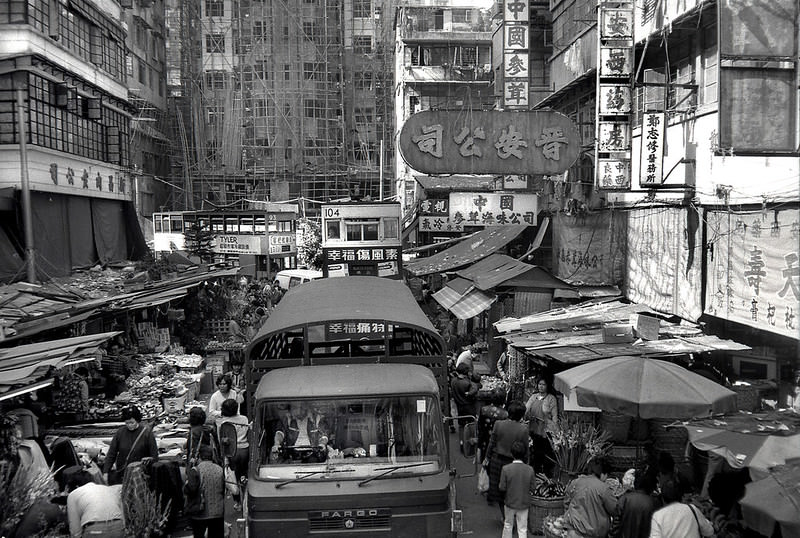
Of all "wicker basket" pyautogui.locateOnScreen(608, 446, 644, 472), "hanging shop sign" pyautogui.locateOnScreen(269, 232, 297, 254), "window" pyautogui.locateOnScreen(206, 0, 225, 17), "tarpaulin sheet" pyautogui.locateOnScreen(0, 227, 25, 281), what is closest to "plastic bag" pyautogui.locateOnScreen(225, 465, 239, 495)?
"wicker basket" pyautogui.locateOnScreen(608, 446, 644, 472)

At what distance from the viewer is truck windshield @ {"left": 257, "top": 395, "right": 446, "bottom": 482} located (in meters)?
6.68

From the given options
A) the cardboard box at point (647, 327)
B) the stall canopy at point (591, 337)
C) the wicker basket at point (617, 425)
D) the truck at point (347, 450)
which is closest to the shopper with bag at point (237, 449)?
the truck at point (347, 450)

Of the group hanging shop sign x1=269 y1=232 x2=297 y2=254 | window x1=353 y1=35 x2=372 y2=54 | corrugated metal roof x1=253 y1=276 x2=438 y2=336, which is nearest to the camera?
corrugated metal roof x1=253 y1=276 x2=438 y2=336

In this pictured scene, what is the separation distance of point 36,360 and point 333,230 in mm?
20604

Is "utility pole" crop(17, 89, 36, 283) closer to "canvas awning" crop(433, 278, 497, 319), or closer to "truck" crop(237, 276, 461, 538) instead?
"canvas awning" crop(433, 278, 497, 319)

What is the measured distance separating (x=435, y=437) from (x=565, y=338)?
17.9 feet

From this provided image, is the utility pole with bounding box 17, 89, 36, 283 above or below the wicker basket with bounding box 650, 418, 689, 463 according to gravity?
above

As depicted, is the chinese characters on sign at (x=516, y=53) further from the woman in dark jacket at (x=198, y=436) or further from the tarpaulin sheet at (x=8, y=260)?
the woman in dark jacket at (x=198, y=436)

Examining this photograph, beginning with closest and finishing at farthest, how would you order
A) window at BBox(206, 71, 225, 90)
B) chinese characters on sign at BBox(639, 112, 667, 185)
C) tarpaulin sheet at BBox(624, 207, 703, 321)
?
tarpaulin sheet at BBox(624, 207, 703, 321) < chinese characters on sign at BBox(639, 112, 667, 185) < window at BBox(206, 71, 225, 90)

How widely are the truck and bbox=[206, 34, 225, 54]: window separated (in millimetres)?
47332

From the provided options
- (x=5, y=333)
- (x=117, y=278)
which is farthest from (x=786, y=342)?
(x=117, y=278)

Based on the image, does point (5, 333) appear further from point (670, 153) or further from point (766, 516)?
point (670, 153)

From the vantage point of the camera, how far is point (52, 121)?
2408 centimetres

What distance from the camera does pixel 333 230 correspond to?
93.5ft
